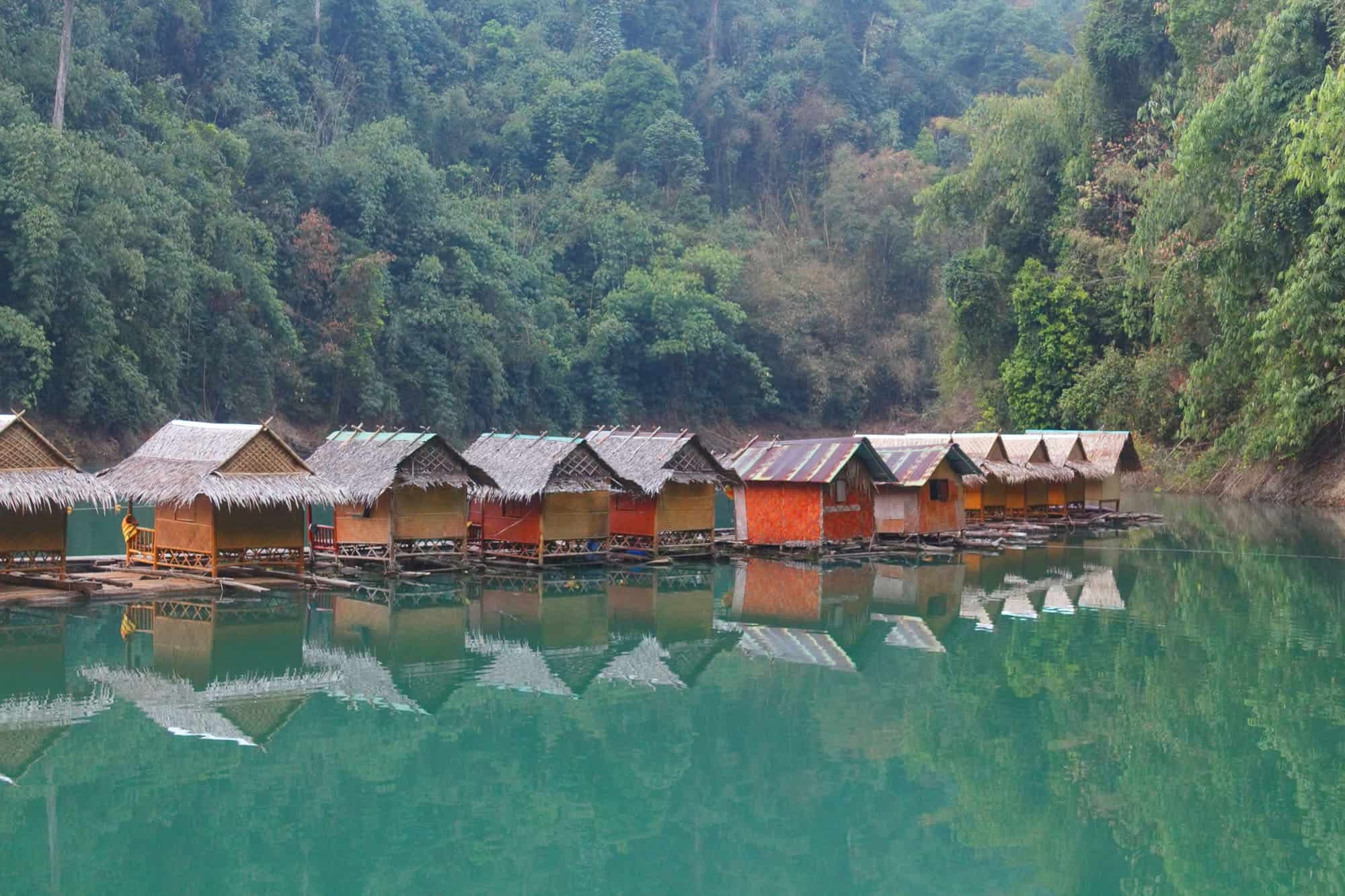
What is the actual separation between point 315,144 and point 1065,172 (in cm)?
2603

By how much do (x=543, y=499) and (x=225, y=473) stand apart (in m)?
5.38

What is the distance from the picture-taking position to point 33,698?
12.6 metres

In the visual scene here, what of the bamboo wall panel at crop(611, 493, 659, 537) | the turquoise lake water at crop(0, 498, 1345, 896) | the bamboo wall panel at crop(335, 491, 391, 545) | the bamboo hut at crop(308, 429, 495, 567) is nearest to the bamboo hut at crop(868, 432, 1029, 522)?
the bamboo wall panel at crop(611, 493, 659, 537)

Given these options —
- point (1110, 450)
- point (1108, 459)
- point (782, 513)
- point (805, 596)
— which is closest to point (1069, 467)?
point (1108, 459)

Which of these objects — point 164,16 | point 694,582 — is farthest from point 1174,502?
point 164,16

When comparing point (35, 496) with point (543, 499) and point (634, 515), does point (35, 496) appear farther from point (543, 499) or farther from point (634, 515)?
point (634, 515)

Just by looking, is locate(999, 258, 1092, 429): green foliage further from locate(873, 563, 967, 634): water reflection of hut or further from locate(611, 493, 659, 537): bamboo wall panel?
locate(611, 493, 659, 537): bamboo wall panel

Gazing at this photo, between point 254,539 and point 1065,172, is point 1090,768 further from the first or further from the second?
point 1065,172

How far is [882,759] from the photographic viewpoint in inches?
453

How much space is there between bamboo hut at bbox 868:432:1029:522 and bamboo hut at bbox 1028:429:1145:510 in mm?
3189

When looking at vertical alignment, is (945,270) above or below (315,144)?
below

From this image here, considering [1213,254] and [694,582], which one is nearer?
[694,582]

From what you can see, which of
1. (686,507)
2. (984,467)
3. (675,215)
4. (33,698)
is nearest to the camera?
(33,698)

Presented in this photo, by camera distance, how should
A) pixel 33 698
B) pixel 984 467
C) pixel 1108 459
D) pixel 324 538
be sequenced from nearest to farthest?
pixel 33 698 < pixel 324 538 < pixel 984 467 < pixel 1108 459
